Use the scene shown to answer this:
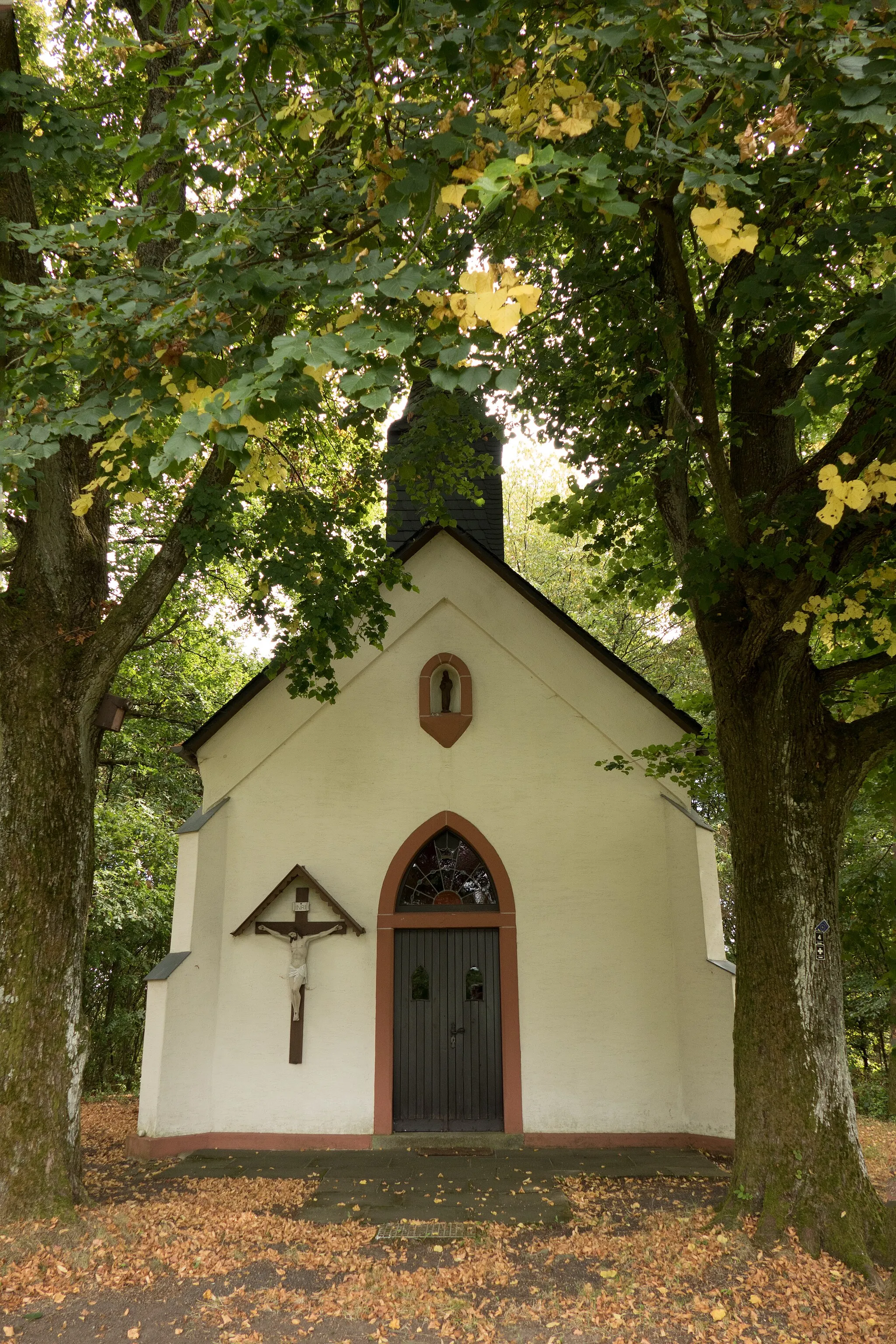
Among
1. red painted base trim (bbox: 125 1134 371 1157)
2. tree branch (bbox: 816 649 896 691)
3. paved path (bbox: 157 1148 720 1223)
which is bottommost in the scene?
paved path (bbox: 157 1148 720 1223)

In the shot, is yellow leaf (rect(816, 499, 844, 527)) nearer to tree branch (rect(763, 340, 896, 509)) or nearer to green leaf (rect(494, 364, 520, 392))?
tree branch (rect(763, 340, 896, 509))

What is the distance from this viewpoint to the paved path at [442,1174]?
263 inches

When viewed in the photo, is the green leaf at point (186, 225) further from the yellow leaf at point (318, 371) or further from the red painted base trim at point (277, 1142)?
the red painted base trim at point (277, 1142)

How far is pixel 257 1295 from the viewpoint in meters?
5.03

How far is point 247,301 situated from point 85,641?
142 inches

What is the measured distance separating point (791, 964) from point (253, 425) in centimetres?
451

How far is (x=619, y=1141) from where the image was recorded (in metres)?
8.98

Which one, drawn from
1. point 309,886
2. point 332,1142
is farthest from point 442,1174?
point 309,886

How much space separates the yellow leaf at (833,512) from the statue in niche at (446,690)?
6657mm

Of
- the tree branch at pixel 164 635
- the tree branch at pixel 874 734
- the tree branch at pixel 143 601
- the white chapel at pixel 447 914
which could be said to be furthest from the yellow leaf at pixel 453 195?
the tree branch at pixel 164 635

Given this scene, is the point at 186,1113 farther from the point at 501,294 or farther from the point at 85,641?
the point at 501,294

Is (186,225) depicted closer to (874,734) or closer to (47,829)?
(47,829)

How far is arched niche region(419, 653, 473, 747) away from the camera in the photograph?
10203 millimetres

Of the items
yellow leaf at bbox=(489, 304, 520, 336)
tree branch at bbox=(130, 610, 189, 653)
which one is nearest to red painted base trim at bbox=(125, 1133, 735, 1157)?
tree branch at bbox=(130, 610, 189, 653)
